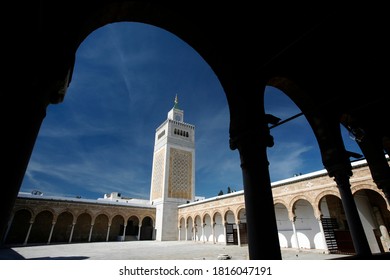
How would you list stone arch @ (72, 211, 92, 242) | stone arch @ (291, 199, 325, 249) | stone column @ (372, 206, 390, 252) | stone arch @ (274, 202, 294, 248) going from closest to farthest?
stone column @ (372, 206, 390, 252) < stone arch @ (291, 199, 325, 249) < stone arch @ (274, 202, 294, 248) < stone arch @ (72, 211, 92, 242)

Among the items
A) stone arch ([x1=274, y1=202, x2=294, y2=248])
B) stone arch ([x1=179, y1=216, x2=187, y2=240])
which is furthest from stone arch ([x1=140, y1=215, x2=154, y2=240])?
stone arch ([x1=274, y1=202, x2=294, y2=248])

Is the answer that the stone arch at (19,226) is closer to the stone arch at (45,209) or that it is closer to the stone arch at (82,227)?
the stone arch at (45,209)

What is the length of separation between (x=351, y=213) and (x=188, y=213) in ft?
71.6

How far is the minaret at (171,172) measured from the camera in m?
25.8

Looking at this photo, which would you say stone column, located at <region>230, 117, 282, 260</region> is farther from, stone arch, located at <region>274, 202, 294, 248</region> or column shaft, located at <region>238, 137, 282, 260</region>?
stone arch, located at <region>274, 202, 294, 248</region>

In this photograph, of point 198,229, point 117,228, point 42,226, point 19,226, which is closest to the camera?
point 19,226

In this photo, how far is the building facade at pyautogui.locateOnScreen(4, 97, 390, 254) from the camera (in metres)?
11.6

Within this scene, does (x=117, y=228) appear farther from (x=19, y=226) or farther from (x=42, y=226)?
(x=19, y=226)

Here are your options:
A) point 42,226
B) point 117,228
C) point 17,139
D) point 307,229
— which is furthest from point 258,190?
point 117,228

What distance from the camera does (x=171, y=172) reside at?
29188 mm

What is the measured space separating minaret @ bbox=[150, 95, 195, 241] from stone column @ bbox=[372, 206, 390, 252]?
1995 cm

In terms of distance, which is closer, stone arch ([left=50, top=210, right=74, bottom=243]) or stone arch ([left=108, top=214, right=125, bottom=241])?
stone arch ([left=50, top=210, right=74, bottom=243])
